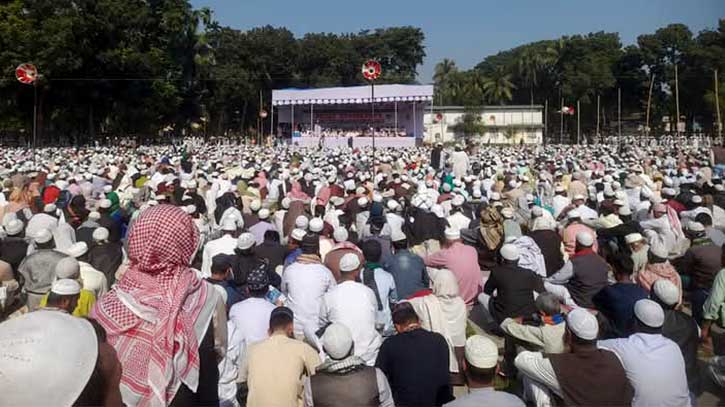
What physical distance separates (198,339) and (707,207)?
8487mm

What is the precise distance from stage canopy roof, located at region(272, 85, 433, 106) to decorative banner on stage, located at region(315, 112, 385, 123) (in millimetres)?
1738

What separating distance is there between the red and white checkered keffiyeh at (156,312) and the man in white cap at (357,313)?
2024 millimetres

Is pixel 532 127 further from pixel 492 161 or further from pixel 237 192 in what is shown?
pixel 237 192

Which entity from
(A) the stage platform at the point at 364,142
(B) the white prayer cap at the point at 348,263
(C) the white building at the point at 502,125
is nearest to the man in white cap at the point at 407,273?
(B) the white prayer cap at the point at 348,263

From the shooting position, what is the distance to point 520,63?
5969 centimetres

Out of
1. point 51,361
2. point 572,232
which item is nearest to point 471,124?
point 572,232

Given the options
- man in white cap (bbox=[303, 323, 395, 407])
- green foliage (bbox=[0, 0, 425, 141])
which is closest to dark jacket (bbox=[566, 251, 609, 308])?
man in white cap (bbox=[303, 323, 395, 407])

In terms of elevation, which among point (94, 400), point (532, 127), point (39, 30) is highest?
point (39, 30)

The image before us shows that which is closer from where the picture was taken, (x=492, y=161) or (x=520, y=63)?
(x=492, y=161)

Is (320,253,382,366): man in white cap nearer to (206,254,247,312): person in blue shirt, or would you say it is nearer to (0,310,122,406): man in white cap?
(206,254,247,312): person in blue shirt

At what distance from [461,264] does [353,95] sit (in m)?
37.3

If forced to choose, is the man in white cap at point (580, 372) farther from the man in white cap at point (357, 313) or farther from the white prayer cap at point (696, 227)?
the white prayer cap at point (696, 227)

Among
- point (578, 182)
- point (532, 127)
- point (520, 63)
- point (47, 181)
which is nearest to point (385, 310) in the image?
point (578, 182)

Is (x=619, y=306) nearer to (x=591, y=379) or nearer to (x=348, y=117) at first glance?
(x=591, y=379)
